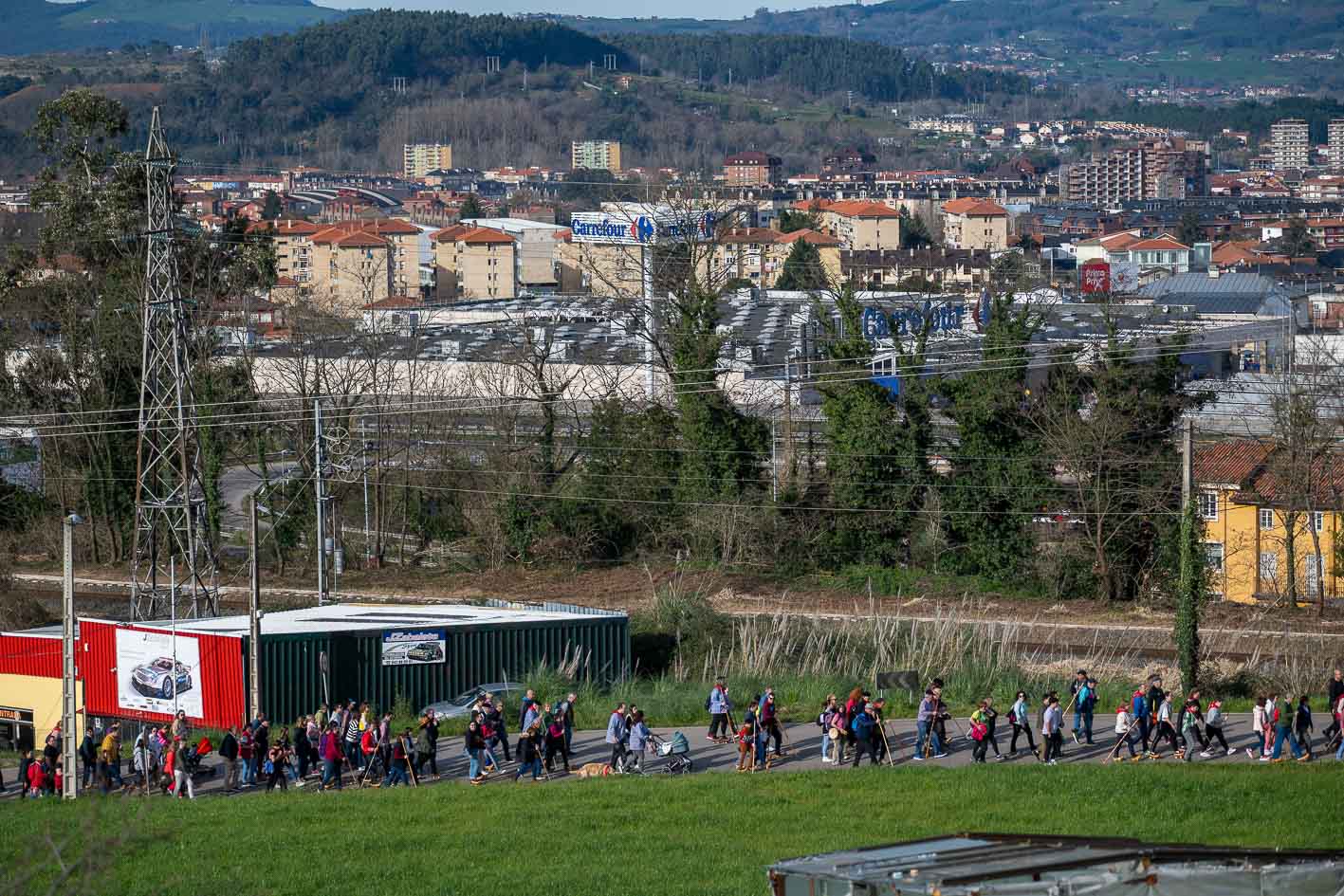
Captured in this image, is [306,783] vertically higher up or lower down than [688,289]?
lower down

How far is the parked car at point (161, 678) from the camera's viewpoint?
2206cm

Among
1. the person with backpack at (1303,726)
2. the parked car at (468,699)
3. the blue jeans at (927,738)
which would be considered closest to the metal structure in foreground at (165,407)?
the parked car at (468,699)

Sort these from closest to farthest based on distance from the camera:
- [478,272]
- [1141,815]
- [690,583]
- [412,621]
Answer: [1141,815]
[412,621]
[690,583]
[478,272]

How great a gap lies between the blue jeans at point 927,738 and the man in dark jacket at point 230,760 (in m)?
7.48

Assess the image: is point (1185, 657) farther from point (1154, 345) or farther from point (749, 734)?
point (1154, 345)

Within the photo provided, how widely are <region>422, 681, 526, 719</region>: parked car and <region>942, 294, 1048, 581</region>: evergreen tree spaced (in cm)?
1342

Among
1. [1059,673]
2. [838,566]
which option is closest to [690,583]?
[838,566]

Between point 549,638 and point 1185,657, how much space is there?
852 centimetres

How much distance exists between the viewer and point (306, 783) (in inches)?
744

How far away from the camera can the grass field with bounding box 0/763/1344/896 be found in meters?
13.8

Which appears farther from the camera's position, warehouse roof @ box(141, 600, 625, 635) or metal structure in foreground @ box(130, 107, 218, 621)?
metal structure in foreground @ box(130, 107, 218, 621)

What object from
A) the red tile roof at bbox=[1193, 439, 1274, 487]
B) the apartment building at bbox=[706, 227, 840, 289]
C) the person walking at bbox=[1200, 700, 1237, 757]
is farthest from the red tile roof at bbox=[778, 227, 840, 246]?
the person walking at bbox=[1200, 700, 1237, 757]

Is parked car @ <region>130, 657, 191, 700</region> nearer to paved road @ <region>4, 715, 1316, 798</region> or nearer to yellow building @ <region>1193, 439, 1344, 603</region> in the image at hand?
paved road @ <region>4, 715, 1316, 798</region>

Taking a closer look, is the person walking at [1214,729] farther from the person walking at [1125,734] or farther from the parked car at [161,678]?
the parked car at [161,678]
